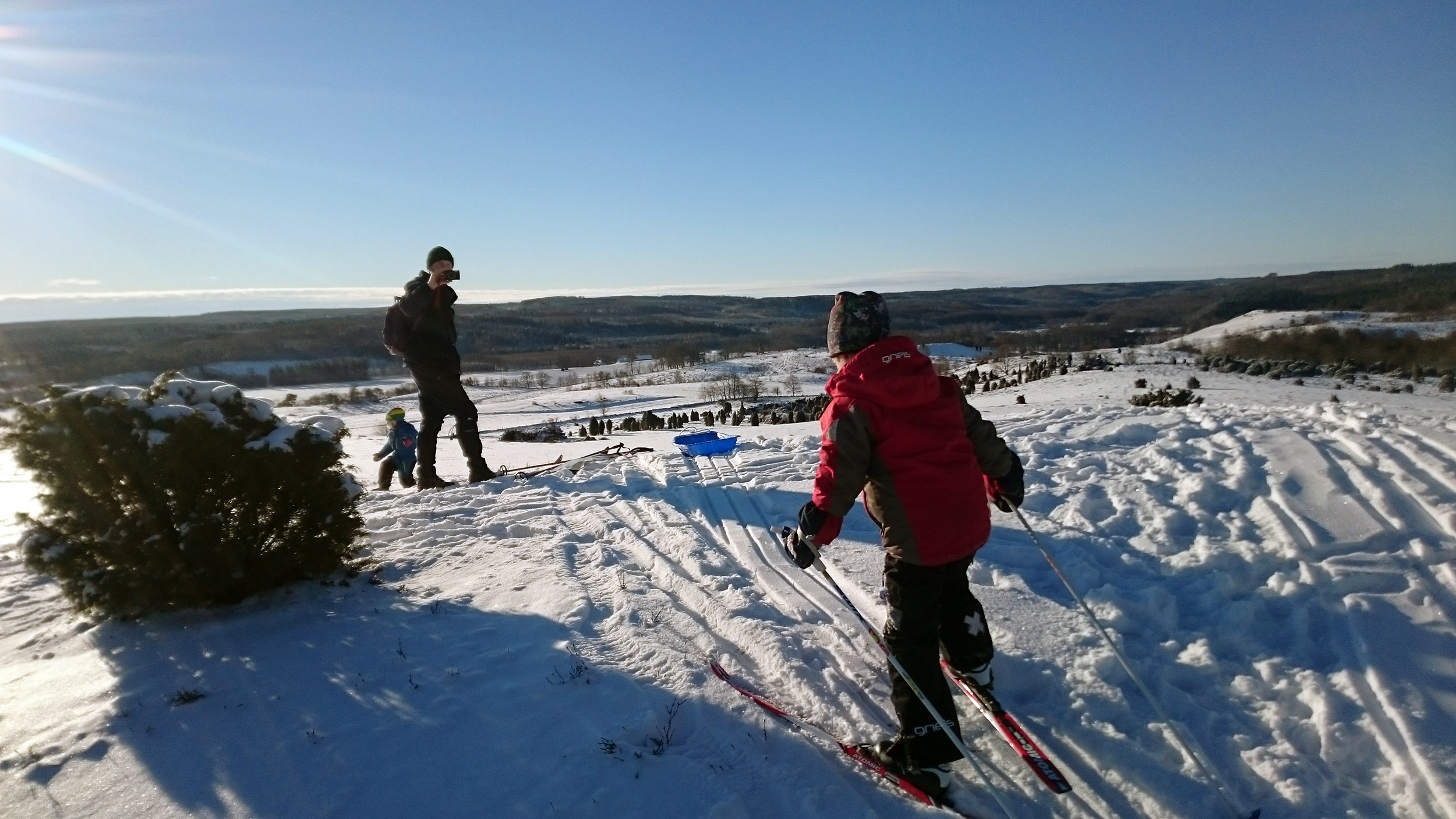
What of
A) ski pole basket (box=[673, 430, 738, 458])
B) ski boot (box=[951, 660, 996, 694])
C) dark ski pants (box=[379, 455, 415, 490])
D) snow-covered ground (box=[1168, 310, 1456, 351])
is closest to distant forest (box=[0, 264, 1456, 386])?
snow-covered ground (box=[1168, 310, 1456, 351])

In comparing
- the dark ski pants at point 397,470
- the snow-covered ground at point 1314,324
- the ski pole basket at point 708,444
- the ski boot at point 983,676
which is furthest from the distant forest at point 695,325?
the ski boot at point 983,676

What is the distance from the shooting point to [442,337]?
313 inches

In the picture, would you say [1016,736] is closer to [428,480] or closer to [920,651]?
[920,651]

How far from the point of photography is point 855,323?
2.95m

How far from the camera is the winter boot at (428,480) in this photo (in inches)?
320

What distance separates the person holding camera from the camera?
759cm

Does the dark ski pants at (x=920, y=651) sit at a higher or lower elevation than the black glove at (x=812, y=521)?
lower

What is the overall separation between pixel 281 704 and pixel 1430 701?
4856 millimetres

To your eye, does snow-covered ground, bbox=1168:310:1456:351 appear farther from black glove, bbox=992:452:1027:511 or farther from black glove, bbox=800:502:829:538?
black glove, bbox=800:502:829:538

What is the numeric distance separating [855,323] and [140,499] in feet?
13.6

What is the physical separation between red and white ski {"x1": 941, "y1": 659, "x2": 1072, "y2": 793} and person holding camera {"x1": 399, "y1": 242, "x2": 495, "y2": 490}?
608cm

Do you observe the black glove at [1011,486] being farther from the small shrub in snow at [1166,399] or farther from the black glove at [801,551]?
the small shrub in snow at [1166,399]

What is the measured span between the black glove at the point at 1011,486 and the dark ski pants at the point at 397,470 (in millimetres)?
7367

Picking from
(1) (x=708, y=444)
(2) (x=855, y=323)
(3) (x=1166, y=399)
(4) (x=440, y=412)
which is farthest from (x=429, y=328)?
(3) (x=1166, y=399)
